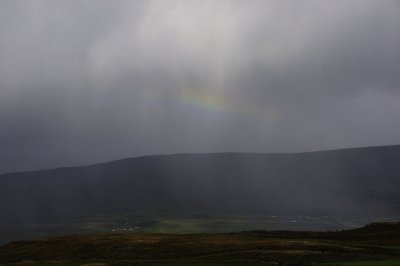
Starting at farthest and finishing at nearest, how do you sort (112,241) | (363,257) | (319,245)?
(112,241) → (319,245) → (363,257)

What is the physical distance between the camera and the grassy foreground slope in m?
56.2

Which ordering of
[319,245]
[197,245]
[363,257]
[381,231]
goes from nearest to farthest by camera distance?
[363,257] < [319,245] < [197,245] < [381,231]

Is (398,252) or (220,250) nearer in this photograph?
(398,252)

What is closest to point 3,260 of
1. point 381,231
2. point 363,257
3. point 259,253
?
point 259,253

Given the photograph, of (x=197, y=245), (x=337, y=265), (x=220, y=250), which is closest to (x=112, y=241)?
(x=197, y=245)

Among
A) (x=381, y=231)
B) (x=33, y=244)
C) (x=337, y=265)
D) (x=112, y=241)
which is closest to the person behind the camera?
(x=337, y=265)

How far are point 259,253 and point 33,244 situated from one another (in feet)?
173

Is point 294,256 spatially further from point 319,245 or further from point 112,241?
point 112,241

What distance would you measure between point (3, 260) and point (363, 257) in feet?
195

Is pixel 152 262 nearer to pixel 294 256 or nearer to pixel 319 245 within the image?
pixel 294 256

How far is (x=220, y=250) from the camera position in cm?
6656

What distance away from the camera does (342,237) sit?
275 feet

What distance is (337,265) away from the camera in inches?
1902

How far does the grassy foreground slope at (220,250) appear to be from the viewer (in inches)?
2212
